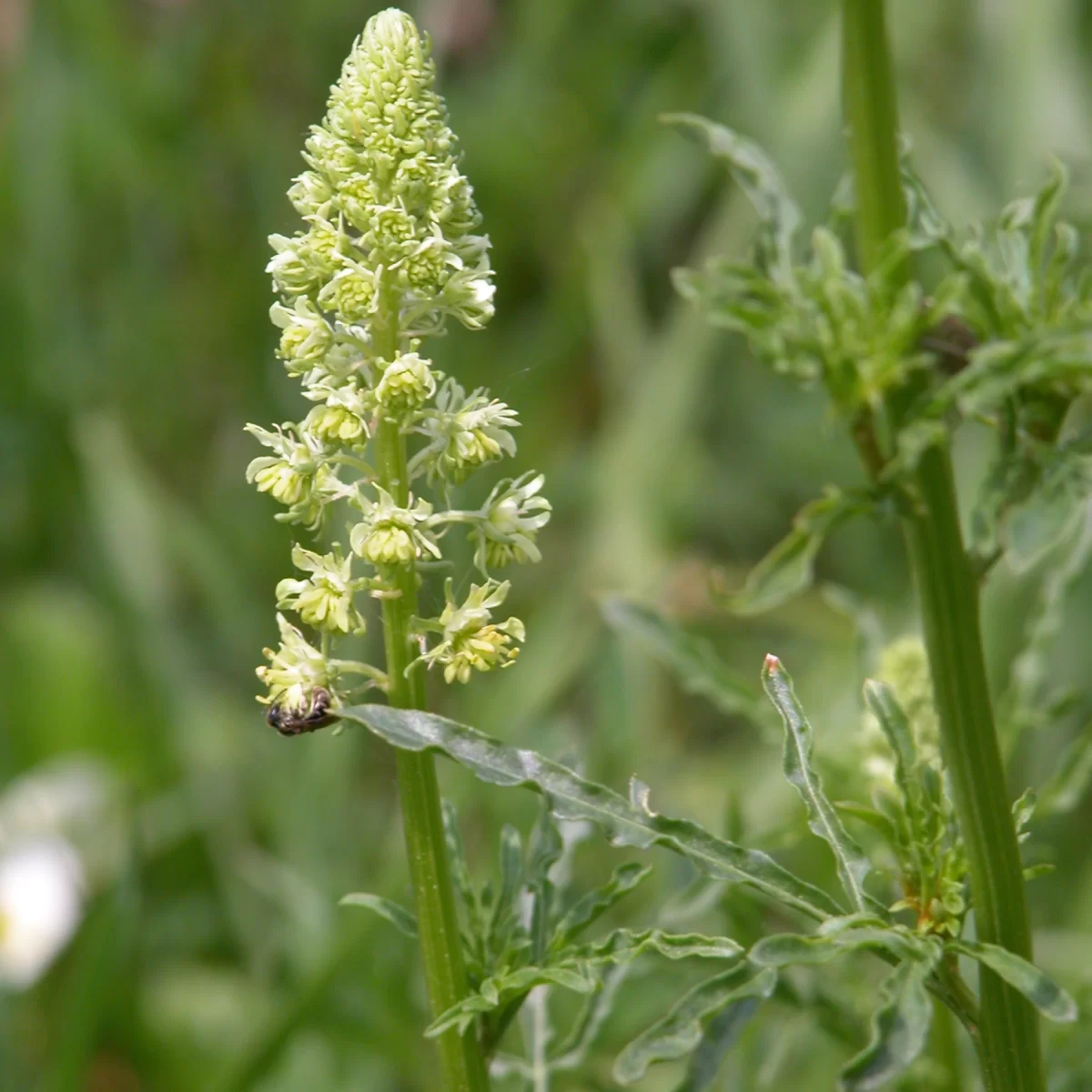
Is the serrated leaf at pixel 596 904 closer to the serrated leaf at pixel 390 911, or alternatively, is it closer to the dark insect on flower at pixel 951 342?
the serrated leaf at pixel 390 911

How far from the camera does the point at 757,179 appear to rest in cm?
140

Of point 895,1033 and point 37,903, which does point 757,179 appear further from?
point 37,903

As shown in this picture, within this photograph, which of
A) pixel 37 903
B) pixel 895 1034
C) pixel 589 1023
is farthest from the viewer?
pixel 37 903

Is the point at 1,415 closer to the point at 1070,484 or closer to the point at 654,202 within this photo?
the point at 654,202

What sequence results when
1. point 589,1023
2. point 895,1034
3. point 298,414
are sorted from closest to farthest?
point 895,1034 → point 589,1023 → point 298,414

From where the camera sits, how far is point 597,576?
12.5 ft

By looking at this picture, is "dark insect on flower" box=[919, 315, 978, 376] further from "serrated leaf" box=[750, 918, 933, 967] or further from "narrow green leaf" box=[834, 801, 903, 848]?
"serrated leaf" box=[750, 918, 933, 967]

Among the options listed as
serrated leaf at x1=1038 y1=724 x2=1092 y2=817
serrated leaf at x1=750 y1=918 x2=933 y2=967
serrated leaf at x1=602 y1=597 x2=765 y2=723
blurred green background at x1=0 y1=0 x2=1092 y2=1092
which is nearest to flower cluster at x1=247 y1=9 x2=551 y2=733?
serrated leaf at x1=750 y1=918 x2=933 y2=967

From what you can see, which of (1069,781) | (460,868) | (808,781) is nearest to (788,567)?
(808,781)

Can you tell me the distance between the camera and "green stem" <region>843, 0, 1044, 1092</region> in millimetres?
1262

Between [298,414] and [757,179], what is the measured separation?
245 centimetres

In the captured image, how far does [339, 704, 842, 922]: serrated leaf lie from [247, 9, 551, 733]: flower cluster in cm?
7

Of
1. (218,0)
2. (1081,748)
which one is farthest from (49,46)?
(1081,748)

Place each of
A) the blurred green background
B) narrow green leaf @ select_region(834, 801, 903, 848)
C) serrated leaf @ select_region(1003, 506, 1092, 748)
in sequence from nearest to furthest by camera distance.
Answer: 1. narrow green leaf @ select_region(834, 801, 903, 848)
2. serrated leaf @ select_region(1003, 506, 1092, 748)
3. the blurred green background
